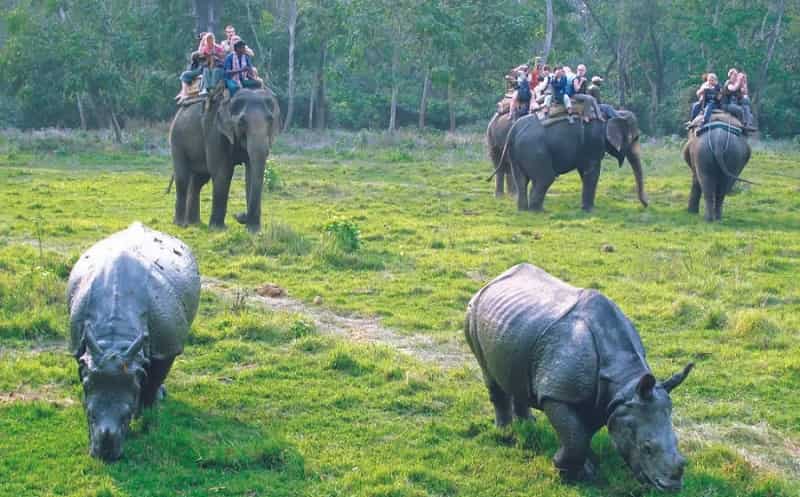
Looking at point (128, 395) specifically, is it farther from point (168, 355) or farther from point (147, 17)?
point (147, 17)

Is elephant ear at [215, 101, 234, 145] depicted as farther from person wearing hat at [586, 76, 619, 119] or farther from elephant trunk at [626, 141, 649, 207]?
elephant trunk at [626, 141, 649, 207]

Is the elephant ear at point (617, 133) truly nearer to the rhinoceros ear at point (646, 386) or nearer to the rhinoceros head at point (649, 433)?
the rhinoceros head at point (649, 433)

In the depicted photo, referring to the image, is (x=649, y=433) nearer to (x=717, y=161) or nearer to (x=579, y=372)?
(x=579, y=372)

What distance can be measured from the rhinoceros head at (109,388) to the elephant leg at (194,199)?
35.0 ft

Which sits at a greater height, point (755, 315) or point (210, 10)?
point (210, 10)

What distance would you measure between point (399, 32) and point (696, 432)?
110ft

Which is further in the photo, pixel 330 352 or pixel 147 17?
pixel 147 17

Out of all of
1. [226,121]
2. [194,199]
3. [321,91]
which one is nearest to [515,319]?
[226,121]

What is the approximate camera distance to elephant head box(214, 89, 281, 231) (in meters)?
15.8

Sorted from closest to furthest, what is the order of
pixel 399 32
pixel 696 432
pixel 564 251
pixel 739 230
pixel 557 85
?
pixel 696 432, pixel 564 251, pixel 739 230, pixel 557 85, pixel 399 32

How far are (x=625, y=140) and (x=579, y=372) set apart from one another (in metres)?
14.3

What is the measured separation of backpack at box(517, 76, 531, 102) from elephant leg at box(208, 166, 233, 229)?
7818mm

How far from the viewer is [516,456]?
763 cm

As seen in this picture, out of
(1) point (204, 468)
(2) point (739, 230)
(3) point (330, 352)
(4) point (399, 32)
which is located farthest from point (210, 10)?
(1) point (204, 468)
